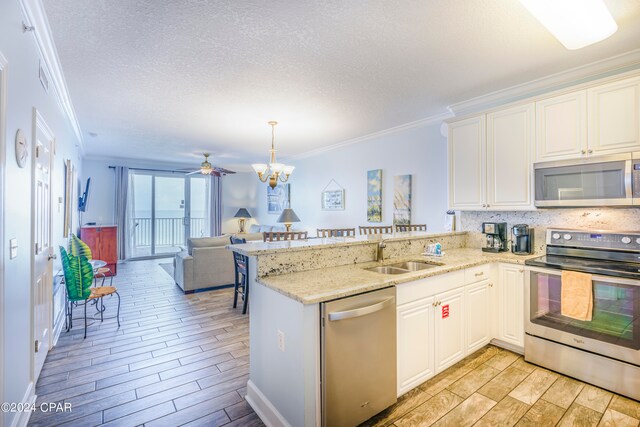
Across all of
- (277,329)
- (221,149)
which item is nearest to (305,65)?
(277,329)

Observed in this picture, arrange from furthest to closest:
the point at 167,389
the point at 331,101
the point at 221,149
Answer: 1. the point at 221,149
2. the point at 331,101
3. the point at 167,389

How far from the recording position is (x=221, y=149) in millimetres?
6484

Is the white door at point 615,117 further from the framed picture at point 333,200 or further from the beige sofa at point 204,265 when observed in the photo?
the beige sofa at point 204,265

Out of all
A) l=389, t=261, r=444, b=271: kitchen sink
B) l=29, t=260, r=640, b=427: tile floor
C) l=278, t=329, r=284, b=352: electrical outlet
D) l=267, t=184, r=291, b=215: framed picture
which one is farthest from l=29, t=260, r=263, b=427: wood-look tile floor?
l=267, t=184, r=291, b=215: framed picture

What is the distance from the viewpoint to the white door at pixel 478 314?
263cm

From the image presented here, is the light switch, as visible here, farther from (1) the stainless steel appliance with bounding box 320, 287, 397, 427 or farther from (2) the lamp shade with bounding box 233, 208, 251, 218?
(2) the lamp shade with bounding box 233, 208, 251, 218

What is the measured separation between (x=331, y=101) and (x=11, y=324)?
339cm

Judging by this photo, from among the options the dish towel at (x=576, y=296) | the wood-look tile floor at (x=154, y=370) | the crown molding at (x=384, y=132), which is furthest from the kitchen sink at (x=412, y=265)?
the crown molding at (x=384, y=132)

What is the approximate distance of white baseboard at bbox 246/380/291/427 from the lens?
182 centimetres

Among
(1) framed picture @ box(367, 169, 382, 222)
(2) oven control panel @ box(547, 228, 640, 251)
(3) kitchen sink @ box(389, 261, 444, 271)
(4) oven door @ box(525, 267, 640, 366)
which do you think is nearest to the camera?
(4) oven door @ box(525, 267, 640, 366)

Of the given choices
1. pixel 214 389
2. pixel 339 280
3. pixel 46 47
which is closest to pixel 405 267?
pixel 339 280

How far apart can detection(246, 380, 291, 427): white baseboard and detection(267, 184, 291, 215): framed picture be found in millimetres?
→ 5939

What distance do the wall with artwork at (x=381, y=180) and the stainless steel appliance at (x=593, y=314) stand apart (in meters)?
1.75

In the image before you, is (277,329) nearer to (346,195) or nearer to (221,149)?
(346,195)
